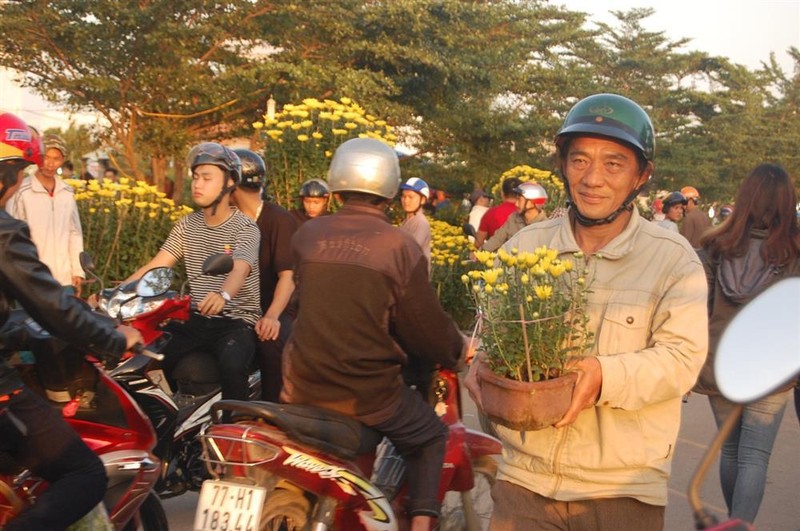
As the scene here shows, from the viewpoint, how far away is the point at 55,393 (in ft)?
13.0

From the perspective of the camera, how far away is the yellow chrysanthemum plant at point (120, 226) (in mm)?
9914

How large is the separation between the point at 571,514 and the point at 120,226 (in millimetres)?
7653

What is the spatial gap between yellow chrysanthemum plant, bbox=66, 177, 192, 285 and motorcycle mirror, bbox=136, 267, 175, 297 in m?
5.12

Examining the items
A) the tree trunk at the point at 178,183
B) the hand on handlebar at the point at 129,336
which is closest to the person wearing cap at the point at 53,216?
the hand on handlebar at the point at 129,336

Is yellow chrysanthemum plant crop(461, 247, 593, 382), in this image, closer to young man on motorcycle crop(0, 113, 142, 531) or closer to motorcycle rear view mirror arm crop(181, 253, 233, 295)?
young man on motorcycle crop(0, 113, 142, 531)

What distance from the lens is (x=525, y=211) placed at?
1009 centimetres

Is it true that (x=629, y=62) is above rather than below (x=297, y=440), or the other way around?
above

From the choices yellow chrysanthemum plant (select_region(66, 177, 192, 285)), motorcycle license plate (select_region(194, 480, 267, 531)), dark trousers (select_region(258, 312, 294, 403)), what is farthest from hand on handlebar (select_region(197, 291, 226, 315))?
yellow chrysanthemum plant (select_region(66, 177, 192, 285))

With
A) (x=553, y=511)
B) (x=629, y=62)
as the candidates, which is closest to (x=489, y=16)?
(x=629, y=62)

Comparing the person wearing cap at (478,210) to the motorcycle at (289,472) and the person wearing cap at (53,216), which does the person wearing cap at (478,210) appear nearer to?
the person wearing cap at (53,216)

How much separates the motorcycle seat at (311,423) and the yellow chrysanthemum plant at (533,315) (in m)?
0.84

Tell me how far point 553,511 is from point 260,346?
312cm

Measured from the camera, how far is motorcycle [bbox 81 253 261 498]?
476 centimetres

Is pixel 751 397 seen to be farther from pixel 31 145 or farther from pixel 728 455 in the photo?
pixel 728 455
